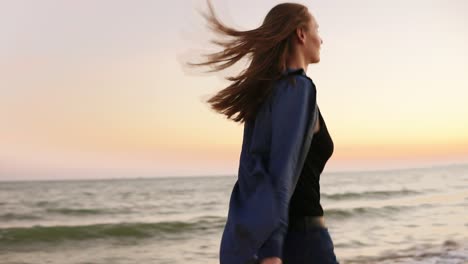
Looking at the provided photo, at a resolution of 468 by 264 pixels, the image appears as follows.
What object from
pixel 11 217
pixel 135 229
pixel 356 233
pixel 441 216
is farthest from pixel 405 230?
pixel 11 217

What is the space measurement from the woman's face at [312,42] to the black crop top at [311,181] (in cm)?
24

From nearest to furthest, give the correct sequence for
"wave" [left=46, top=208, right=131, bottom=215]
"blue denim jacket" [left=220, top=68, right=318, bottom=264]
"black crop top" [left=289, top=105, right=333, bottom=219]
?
"blue denim jacket" [left=220, top=68, right=318, bottom=264] < "black crop top" [left=289, top=105, right=333, bottom=219] < "wave" [left=46, top=208, right=131, bottom=215]

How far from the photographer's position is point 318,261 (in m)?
1.85

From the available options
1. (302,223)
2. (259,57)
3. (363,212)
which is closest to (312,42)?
(259,57)

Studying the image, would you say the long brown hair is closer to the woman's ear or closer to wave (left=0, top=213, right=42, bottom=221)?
the woman's ear

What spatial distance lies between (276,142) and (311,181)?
0.82ft

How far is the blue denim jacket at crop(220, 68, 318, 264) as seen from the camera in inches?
63.4

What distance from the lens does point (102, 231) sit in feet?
43.6

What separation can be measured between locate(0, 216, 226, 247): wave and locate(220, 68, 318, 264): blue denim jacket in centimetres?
1105

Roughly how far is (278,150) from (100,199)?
74.9ft

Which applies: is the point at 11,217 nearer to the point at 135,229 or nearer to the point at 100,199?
the point at 135,229

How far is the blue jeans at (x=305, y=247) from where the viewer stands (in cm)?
184

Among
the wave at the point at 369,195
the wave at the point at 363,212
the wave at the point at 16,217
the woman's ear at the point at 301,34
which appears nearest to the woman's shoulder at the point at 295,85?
the woman's ear at the point at 301,34

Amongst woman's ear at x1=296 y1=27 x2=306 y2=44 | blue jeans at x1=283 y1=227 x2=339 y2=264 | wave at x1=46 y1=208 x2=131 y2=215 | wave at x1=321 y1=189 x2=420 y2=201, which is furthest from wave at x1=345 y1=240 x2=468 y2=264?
wave at x1=321 y1=189 x2=420 y2=201
